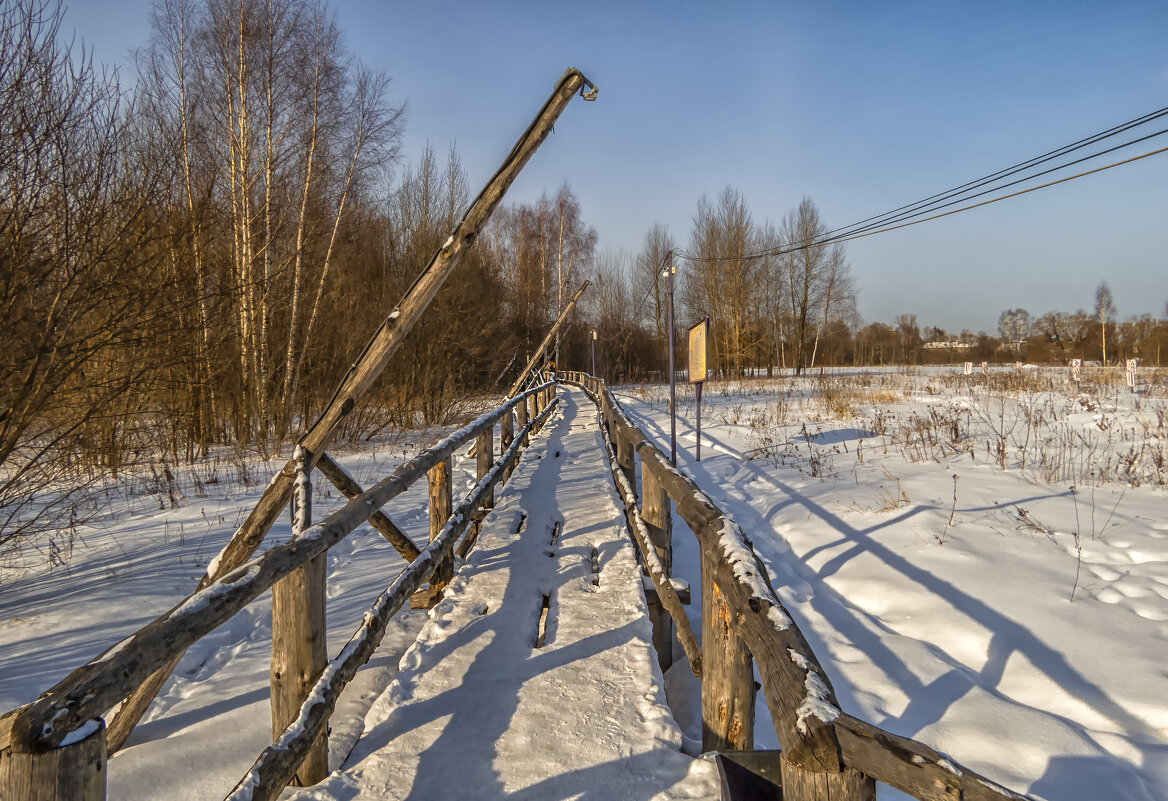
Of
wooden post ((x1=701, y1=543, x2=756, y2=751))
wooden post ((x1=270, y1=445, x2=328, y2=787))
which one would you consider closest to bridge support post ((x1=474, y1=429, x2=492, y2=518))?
wooden post ((x1=270, y1=445, x2=328, y2=787))

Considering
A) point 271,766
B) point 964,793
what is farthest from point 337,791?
point 964,793

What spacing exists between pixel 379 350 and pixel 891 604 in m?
4.00

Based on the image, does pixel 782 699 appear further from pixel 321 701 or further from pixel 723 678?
pixel 321 701

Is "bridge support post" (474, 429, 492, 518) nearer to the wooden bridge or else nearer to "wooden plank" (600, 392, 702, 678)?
the wooden bridge

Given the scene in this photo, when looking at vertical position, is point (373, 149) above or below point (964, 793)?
above

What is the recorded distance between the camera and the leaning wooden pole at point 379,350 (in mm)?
2814

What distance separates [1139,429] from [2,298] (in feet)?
47.8

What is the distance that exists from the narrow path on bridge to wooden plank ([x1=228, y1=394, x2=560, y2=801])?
35 centimetres

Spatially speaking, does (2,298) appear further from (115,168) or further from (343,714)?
(343,714)

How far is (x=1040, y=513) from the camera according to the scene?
5.93m

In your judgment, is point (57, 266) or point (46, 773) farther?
point (57, 266)

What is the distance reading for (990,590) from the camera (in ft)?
14.4

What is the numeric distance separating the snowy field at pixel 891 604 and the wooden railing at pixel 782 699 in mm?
813

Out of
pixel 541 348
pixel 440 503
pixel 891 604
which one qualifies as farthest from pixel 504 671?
pixel 541 348
